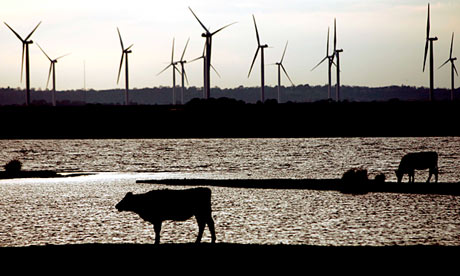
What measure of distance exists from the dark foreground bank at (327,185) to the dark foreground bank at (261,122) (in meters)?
79.9

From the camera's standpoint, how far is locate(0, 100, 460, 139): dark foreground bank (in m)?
112

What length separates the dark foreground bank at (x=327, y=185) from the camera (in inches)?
947

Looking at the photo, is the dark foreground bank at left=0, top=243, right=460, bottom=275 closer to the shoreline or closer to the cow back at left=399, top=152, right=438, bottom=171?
the cow back at left=399, top=152, right=438, bottom=171

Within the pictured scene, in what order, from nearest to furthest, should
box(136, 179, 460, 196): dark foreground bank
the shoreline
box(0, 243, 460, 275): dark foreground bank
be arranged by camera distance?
box(0, 243, 460, 275): dark foreground bank
box(136, 179, 460, 196): dark foreground bank
the shoreline

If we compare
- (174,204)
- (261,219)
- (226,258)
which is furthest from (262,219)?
(226,258)

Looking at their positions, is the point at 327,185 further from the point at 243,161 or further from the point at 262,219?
the point at 243,161

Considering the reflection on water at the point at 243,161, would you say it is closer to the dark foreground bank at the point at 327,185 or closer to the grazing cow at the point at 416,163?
the grazing cow at the point at 416,163

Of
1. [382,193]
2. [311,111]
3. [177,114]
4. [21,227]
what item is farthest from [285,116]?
[21,227]

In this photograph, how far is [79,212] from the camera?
19.2 metres

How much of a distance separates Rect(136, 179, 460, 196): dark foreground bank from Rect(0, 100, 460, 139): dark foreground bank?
7987 centimetres

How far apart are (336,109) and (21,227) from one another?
98.9m

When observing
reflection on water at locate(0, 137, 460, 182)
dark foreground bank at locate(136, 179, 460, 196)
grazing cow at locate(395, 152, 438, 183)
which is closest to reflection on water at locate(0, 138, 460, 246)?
dark foreground bank at locate(136, 179, 460, 196)

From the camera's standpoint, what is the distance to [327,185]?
27.2 meters

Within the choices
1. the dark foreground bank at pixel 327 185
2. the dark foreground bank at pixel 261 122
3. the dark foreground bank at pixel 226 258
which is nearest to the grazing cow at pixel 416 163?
the dark foreground bank at pixel 327 185
